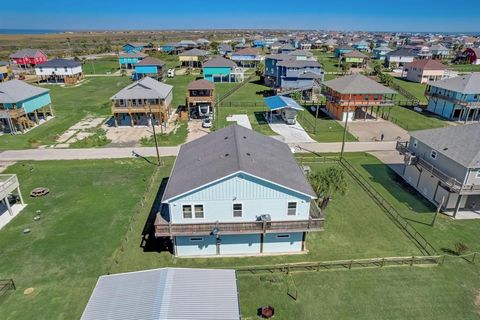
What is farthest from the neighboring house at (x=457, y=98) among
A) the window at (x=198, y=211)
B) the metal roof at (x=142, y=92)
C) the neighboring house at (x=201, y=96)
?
the window at (x=198, y=211)

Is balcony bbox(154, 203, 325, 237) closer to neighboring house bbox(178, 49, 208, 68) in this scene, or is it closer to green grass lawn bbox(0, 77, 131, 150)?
green grass lawn bbox(0, 77, 131, 150)

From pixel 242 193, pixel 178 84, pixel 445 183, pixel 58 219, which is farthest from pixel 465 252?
pixel 178 84

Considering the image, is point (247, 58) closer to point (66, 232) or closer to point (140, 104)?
A: point (140, 104)

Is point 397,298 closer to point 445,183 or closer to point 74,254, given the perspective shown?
point 445,183

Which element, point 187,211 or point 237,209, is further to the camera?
point 237,209

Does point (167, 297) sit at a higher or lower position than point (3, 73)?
lower

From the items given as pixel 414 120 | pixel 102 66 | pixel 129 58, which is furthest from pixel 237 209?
pixel 102 66
